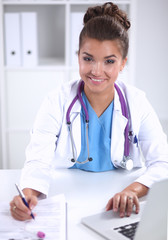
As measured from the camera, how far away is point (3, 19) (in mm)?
2426

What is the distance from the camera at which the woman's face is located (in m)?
1.20

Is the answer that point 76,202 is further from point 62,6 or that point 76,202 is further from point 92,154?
point 62,6

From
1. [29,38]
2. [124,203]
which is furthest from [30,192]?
[29,38]

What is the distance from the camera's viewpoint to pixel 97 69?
1.20 m

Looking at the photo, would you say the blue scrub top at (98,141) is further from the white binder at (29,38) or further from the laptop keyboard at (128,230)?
the white binder at (29,38)

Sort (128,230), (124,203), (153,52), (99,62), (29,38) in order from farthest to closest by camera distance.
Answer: (153,52), (29,38), (99,62), (124,203), (128,230)

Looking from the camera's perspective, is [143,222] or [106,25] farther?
[106,25]

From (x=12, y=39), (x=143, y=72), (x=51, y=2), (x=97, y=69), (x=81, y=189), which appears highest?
(x=51, y=2)

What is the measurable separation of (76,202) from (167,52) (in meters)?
2.36

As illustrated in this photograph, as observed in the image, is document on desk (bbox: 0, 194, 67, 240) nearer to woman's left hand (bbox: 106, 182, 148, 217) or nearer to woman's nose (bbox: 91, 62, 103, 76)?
woman's left hand (bbox: 106, 182, 148, 217)

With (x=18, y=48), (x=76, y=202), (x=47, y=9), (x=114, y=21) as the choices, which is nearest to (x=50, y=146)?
(x=76, y=202)

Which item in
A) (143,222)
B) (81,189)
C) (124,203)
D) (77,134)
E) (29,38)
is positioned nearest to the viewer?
(143,222)

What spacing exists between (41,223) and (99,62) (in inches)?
24.7

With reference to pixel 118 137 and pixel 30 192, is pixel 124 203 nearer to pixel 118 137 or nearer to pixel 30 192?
pixel 30 192
